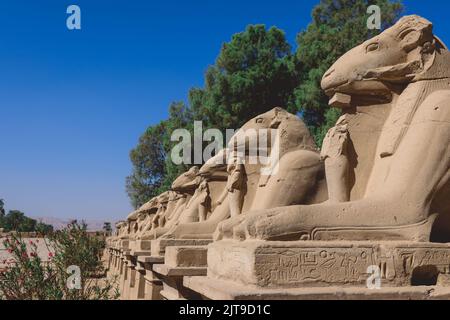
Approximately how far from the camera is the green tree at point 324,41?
53.8 ft

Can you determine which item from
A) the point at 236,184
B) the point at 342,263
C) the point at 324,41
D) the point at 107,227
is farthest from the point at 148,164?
the point at 342,263

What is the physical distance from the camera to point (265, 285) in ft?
10.7

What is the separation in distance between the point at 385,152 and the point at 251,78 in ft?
46.9

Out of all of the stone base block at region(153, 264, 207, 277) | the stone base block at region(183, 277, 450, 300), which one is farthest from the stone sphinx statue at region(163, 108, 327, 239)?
the stone base block at region(183, 277, 450, 300)

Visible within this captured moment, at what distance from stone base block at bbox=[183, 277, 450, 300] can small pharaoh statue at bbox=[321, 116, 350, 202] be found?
1.07 metres

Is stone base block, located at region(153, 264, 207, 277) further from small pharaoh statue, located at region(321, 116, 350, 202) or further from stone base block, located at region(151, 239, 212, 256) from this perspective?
stone base block, located at region(151, 239, 212, 256)

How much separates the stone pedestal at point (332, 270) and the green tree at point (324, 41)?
38.8 feet

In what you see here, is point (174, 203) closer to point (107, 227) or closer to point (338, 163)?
point (338, 163)

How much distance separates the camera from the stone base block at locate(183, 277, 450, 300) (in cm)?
313

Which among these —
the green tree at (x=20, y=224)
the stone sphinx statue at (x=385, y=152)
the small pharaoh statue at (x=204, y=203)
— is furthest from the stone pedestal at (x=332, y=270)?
the small pharaoh statue at (x=204, y=203)

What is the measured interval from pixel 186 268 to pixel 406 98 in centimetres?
276

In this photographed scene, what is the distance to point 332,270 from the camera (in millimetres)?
3455
